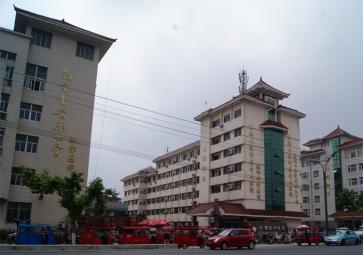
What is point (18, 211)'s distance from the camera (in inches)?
1355

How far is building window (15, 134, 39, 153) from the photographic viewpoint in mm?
35344

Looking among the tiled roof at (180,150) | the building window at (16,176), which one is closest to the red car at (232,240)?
the building window at (16,176)

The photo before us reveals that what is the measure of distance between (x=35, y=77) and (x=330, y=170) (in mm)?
54771

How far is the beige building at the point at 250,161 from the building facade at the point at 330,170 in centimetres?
1695

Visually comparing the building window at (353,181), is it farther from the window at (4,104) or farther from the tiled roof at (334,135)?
the window at (4,104)

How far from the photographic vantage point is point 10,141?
34.2 m

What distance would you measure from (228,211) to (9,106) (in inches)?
998

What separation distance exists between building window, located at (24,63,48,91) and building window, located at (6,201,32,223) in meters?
10.5

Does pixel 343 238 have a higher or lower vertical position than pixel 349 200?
lower

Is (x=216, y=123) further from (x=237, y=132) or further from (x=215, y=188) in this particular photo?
(x=215, y=188)

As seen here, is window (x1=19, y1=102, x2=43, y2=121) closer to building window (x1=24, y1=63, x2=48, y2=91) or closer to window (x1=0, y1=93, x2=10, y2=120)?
window (x1=0, y1=93, x2=10, y2=120)

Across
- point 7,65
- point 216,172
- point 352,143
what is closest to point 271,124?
point 216,172

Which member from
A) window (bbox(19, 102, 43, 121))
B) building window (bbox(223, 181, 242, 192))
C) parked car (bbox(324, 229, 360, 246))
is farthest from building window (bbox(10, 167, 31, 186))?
parked car (bbox(324, 229, 360, 246))

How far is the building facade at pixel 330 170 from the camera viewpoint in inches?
2702
